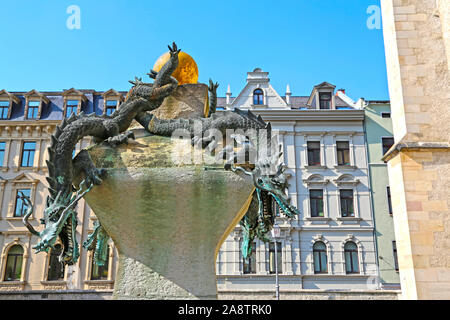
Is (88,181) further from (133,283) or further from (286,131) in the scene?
(286,131)

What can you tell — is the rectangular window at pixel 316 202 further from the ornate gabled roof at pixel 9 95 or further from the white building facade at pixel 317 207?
the ornate gabled roof at pixel 9 95

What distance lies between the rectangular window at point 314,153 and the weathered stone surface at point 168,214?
21641 millimetres

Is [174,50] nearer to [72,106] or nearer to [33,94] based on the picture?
[72,106]

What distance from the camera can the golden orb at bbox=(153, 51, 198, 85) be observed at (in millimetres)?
5227

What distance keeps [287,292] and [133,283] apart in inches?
472

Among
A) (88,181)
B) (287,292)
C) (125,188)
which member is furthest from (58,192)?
(287,292)

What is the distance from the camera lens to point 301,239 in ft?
77.3

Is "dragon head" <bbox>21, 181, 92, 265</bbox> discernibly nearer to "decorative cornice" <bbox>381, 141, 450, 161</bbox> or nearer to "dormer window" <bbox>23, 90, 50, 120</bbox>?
"decorative cornice" <bbox>381, 141, 450, 161</bbox>

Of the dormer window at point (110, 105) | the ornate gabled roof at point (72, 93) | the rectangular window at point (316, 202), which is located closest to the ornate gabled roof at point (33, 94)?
the ornate gabled roof at point (72, 93)

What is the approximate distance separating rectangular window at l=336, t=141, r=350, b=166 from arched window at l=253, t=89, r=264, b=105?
5504mm

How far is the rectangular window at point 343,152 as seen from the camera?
83.0 ft

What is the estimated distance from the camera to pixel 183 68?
5.27 metres

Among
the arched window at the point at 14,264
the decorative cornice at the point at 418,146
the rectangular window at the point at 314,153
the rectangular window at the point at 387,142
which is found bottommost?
the arched window at the point at 14,264

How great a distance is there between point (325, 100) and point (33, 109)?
19140mm
